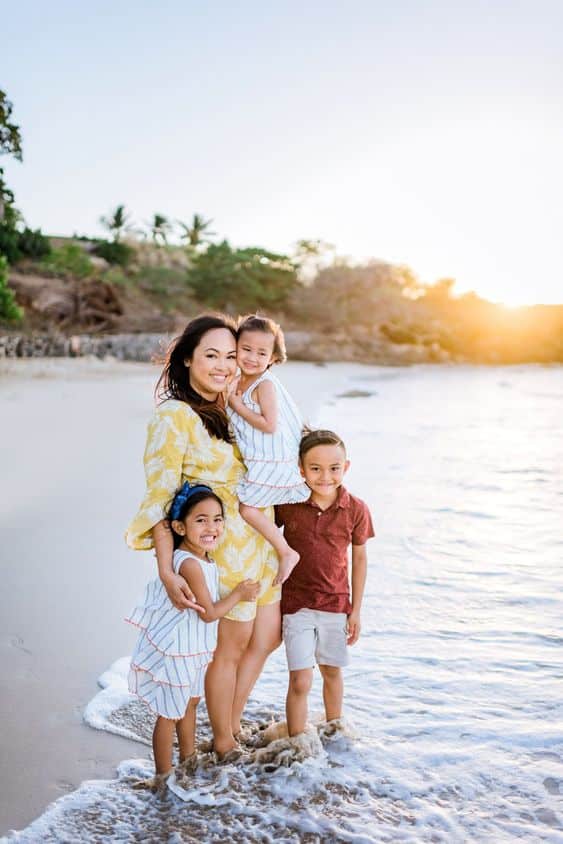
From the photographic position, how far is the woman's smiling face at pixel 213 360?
2.56 meters

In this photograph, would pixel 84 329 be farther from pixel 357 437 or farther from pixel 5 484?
pixel 5 484

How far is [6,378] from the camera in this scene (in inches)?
627

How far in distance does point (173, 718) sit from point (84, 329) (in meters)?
33.3

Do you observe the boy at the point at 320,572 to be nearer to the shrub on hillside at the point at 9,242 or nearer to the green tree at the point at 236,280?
the shrub on hillside at the point at 9,242

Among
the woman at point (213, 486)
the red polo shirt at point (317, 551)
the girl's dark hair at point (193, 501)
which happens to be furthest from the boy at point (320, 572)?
the girl's dark hair at point (193, 501)

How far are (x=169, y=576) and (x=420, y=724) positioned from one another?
1.43m

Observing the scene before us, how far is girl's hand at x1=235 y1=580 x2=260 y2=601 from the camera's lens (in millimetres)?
2535

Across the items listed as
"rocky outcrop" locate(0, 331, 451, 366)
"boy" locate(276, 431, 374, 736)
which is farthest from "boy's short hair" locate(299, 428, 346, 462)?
"rocky outcrop" locate(0, 331, 451, 366)

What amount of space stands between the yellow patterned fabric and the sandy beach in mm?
811

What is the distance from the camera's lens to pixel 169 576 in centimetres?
239

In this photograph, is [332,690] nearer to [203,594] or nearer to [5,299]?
[203,594]

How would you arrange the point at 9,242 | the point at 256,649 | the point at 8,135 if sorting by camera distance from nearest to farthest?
the point at 256,649, the point at 8,135, the point at 9,242

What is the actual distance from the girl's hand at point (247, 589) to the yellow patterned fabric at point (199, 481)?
1.0 inches

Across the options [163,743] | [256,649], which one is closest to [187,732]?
[163,743]
